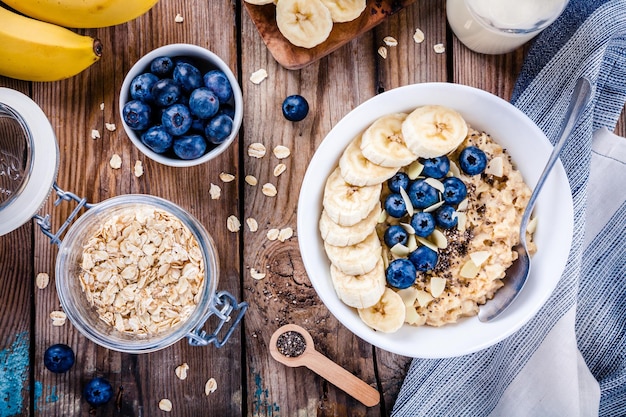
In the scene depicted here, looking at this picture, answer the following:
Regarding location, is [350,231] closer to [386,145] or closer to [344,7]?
[386,145]

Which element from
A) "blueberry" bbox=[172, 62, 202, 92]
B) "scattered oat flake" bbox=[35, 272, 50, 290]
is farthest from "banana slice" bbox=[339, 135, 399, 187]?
"scattered oat flake" bbox=[35, 272, 50, 290]

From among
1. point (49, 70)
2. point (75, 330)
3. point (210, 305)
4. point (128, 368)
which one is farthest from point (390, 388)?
point (49, 70)

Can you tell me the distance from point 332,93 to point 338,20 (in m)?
0.15

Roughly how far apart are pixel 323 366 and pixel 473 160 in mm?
511

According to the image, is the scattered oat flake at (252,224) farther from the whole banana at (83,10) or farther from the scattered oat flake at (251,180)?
the whole banana at (83,10)

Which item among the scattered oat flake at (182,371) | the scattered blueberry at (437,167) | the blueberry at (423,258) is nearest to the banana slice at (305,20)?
the scattered blueberry at (437,167)

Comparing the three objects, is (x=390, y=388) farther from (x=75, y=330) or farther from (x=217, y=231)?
(x=75, y=330)

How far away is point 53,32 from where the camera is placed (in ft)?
3.84

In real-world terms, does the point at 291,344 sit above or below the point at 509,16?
below

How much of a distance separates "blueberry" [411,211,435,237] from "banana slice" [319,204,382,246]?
0.07 meters

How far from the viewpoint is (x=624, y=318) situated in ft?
4.05

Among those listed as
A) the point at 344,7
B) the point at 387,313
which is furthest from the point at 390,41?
the point at 387,313

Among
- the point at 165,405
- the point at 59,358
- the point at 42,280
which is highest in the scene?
the point at 42,280

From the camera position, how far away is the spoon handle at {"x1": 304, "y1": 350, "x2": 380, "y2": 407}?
1.26 metres
